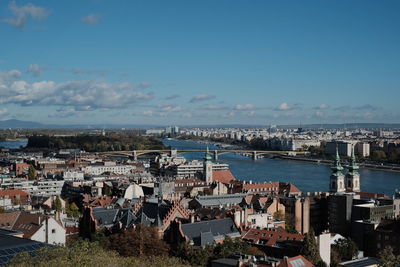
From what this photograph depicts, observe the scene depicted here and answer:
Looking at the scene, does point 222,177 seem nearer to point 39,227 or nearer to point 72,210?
point 72,210

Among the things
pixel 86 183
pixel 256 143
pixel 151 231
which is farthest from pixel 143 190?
pixel 256 143

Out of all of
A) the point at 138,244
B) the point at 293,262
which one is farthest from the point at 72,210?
the point at 293,262

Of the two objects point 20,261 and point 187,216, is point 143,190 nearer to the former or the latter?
point 187,216

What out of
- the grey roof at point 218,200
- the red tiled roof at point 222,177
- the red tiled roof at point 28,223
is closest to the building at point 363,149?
the red tiled roof at point 222,177

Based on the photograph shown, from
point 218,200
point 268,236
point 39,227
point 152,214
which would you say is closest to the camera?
point 39,227

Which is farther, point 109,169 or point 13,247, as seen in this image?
point 109,169

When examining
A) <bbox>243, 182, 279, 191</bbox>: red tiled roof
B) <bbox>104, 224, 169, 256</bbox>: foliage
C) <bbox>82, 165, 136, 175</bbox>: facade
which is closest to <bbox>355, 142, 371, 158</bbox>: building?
<bbox>82, 165, 136, 175</bbox>: facade
